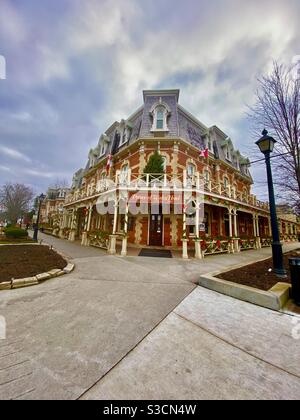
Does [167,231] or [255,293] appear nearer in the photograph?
[255,293]

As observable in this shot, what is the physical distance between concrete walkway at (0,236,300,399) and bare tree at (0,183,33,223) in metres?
34.4

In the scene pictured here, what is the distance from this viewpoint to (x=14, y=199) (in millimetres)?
30828

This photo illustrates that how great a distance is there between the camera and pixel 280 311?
11.2 feet

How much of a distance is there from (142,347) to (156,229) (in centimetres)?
1098

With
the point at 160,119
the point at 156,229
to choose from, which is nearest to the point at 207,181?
the point at 156,229

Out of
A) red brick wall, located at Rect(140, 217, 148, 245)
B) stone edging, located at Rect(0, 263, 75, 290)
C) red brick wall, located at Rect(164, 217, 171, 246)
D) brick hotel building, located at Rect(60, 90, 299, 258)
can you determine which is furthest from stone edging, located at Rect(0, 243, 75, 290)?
red brick wall, located at Rect(164, 217, 171, 246)

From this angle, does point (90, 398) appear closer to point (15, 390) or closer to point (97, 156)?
point (15, 390)

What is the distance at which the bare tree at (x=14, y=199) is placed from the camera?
3027 centimetres

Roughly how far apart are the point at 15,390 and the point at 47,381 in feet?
0.87

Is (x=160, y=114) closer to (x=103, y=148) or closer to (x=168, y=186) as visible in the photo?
(x=168, y=186)

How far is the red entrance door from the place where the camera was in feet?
42.7

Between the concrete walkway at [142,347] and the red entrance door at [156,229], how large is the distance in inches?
351

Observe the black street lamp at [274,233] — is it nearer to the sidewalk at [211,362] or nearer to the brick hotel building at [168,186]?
the sidewalk at [211,362]

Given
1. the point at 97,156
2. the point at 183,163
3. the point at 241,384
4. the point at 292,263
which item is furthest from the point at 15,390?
the point at 97,156
